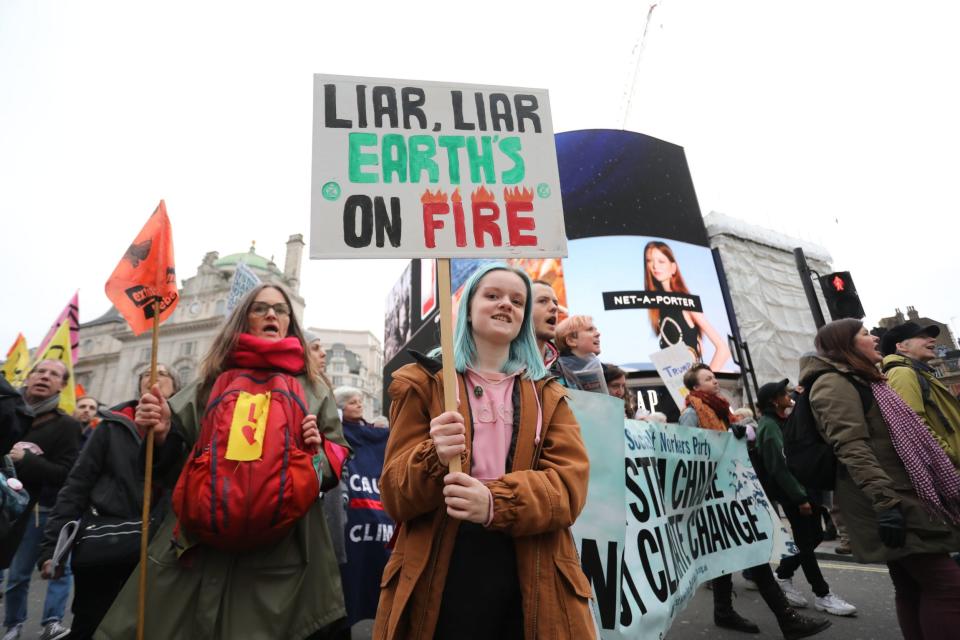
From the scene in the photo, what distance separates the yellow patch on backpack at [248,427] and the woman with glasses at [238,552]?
2 centimetres

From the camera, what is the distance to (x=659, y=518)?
2.87 metres

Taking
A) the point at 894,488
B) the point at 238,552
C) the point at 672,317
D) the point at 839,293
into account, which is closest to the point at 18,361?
the point at 238,552

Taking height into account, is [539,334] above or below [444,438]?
above

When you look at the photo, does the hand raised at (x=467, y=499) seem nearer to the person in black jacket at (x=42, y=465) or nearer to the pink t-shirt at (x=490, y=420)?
the pink t-shirt at (x=490, y=420)

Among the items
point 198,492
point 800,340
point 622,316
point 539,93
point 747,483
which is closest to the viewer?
point 198,492

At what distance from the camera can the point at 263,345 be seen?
237cm

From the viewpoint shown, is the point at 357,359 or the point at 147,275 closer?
the point at 147,275

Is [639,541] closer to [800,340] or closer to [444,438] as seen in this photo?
[444,438]

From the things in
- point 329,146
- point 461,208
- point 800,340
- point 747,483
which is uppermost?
point 800,340

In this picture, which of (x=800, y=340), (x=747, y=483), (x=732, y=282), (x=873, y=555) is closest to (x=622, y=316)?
(x=732, y=282)

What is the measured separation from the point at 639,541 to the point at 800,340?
28570 mm

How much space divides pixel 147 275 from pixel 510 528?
2321 mm

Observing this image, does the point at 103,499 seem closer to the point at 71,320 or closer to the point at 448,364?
the point at 448,364

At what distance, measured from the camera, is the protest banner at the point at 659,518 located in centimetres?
A: 236
